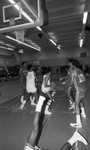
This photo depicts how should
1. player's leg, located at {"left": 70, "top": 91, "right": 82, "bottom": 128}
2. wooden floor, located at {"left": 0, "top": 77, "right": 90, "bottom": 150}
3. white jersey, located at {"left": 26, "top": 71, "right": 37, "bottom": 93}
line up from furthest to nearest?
1. white jersey, located at {"left": 26, "top": 71, "right": 37, "bottom": 93}
2. player's leg, located at {"left": 70, "top": 91, "right": 82, "bottom": 128}
3. wooden floor, located at {"left": 0, "top": 77, "right": 90, "bottom": 150}

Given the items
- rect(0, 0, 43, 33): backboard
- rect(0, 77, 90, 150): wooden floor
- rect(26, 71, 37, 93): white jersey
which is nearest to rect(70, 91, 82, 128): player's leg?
rect(0, 77, 90, 150): wooden floor

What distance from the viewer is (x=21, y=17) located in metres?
3.56

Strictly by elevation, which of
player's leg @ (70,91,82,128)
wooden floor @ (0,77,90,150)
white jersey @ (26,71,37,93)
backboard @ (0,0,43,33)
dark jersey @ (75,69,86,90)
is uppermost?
backboard @ (0,0,43,33)

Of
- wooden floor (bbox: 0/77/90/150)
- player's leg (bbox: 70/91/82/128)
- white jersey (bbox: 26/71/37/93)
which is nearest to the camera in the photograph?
wooden floor (bbox: 0/77/90/150)

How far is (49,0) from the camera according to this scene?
5.38 meters

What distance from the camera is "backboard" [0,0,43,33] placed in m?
3.07

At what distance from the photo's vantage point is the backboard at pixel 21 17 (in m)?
3.07

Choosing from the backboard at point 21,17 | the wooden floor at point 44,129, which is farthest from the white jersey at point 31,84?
the backboard at point 21,17

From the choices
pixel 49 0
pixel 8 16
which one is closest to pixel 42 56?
pixel 49 0

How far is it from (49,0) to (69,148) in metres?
5.44

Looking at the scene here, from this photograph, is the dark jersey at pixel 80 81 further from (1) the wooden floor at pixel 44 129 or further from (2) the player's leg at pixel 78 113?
(1) the wooden floor at pixel 44 129

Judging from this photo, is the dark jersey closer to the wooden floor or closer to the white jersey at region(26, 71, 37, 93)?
the wooden floor

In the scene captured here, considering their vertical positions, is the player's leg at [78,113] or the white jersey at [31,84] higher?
the white jersey at [31,84]

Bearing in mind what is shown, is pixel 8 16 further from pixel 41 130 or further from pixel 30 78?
pixel 41 130
